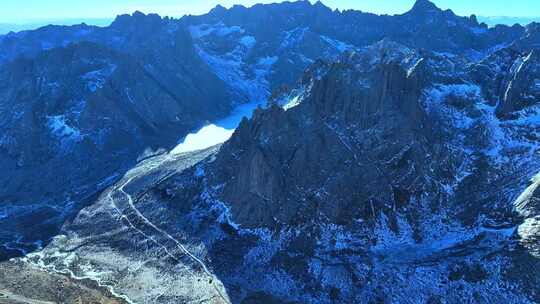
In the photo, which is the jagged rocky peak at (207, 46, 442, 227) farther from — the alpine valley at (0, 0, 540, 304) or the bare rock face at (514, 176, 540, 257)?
the bare rock face at (514, 176, 540, 257)

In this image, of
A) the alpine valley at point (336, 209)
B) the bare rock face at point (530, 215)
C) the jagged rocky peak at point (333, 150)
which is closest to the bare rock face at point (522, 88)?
the alpine valley at point (336, 209)

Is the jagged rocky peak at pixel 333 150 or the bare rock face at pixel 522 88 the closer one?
the jagged rocky peak at pixel 333 150

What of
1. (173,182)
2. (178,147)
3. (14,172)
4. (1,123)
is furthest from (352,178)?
(1,123)

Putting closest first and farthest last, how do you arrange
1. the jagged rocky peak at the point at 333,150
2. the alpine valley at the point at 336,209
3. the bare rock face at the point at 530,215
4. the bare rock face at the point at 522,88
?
the bare rock face at the point at 530,215 → the alpine valley at the point at 336,209 → the jagged rocky peak at the point at 333,150 → the bare rock face at the point at 522,88

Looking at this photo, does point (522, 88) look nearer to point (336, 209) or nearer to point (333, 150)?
point (333, 150)

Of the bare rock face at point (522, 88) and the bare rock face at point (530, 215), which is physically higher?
the bare rock face at point (522, 88)

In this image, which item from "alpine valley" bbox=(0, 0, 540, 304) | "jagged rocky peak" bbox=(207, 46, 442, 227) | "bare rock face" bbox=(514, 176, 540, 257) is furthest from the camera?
"jagged rocky peak" bbox=(207, 46, 442, 227)

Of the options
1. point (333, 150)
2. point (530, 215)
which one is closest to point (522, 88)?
point (530, 215)

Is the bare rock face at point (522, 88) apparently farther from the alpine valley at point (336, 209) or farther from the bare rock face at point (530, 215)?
the bare rock face at point (530, 215)

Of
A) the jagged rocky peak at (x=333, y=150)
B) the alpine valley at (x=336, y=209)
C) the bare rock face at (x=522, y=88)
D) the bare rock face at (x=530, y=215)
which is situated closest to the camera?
the bare rock face at (x=530, y=215)

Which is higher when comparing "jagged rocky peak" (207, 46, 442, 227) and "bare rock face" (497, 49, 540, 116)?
"bare rock face" (497, 49, 540, 116)

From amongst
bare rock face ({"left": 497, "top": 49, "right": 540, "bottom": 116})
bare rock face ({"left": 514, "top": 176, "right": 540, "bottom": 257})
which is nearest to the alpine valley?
bare rock face ({"left": 514, "top": 176, "right": 540, "bottom": 257})
